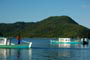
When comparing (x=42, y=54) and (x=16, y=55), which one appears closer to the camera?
(x=16, y=55)

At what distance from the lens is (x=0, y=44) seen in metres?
91.6

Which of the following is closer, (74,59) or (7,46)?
(74,59)

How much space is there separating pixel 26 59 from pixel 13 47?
3307 centimetres

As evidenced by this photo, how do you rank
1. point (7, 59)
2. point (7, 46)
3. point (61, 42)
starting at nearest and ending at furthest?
1. point (7, 59)
2. point (7, 46)
3. point (61, 42)

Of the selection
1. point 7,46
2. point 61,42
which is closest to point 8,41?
point 7,46

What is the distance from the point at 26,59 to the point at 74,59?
10.6m

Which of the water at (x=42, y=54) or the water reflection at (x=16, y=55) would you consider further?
the water at (x=42, y=54)

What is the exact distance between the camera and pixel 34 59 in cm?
6062

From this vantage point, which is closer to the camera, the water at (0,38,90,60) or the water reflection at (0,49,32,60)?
the water reflection at (0,49,32,60)

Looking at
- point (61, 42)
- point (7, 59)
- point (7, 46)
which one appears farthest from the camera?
point (61, 42)

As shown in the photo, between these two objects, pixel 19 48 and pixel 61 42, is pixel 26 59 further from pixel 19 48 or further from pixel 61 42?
pixel 61 42

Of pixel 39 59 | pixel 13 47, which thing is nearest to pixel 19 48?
pixel 13 47

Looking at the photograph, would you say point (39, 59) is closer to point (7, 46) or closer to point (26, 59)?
point (26, 59)

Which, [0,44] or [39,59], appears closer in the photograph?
[39,59]
